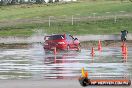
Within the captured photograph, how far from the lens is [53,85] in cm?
1520

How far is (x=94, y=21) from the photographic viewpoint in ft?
180

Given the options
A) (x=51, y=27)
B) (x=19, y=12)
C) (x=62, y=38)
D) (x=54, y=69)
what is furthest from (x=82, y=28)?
(x=54, y=69)

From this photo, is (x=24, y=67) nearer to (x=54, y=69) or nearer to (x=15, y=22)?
(x=54, y=69)

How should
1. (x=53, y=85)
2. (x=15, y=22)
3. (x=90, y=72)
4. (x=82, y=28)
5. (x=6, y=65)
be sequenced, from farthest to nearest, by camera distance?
(x=15, y=22) < (x=82, y=28) < (x=6, y=65) < (x=90, y=72) < (x=53, y=85)

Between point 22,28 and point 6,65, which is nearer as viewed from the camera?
point 6,65

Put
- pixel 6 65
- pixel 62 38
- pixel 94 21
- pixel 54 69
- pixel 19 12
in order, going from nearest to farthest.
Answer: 1. pixel 54 69
2. pixel 6 65
3. pixel 62 38
4. pixel 94 21
5. pixel 19 12

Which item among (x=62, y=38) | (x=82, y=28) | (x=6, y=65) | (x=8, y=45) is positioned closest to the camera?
(x=6, y=65)

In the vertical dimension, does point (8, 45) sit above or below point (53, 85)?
below


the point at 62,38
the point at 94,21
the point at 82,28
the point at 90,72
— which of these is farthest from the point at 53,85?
the point at 94,21

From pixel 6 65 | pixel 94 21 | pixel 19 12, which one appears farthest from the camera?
pixel 19 12

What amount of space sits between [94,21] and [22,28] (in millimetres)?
8128

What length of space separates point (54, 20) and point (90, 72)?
37.9 metres

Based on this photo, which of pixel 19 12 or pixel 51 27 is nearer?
Answer: pixel 51 27

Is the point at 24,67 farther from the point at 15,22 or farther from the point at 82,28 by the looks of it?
the point at 15,22
